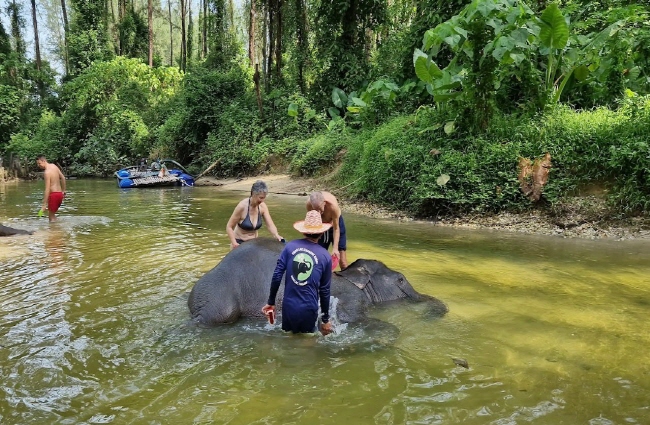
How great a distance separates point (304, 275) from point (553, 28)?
8684mm

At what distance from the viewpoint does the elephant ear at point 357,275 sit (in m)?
5.43

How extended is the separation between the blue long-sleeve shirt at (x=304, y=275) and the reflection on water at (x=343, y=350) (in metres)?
0.34

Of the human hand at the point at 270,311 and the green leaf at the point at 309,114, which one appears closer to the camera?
the human hand at the point at 270,311

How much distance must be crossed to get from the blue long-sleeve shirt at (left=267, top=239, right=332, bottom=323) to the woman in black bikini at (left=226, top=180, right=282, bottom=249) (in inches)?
66.5

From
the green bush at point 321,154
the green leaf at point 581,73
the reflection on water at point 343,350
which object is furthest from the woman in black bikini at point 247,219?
the green bush at point 321,154

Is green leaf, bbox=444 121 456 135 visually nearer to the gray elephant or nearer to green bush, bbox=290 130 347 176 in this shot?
green bush, bbox=290 130 347 176

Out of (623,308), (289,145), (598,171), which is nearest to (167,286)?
(623,308)

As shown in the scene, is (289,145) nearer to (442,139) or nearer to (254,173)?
(254,173)

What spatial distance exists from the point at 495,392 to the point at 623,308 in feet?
8.37

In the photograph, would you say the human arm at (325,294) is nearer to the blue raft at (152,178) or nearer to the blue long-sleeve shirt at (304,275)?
the blue long-sleeve shirt at (304,275)

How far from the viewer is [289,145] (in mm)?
21062

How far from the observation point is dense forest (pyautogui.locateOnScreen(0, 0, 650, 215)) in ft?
33.4

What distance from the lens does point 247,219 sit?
6016 mm

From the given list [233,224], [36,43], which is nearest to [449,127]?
[233,224]
